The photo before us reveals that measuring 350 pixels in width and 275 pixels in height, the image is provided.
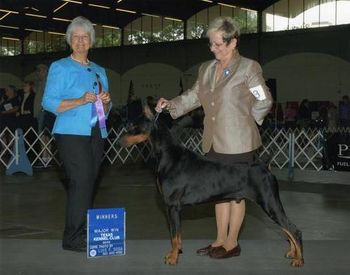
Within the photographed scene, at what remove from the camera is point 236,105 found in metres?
4.06

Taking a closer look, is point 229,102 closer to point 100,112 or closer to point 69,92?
point 100,112

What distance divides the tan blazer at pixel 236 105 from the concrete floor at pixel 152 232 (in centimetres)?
85

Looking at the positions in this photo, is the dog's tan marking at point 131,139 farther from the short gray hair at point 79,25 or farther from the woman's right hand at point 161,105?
the short gray hair at point 79,25

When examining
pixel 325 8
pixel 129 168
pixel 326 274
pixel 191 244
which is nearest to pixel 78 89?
pixel 191 244

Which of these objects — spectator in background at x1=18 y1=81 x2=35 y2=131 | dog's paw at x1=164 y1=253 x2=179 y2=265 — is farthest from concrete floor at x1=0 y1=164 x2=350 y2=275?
spectator in background at x1=18 y1=81 x2=35 y2=131

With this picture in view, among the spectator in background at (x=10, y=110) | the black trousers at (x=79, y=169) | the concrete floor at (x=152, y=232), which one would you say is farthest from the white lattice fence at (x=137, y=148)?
the black trousers at (x=79, y=169)

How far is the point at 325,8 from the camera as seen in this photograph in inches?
1009

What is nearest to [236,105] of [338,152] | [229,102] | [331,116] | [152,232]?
[229,102]

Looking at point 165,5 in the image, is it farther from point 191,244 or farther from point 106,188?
point 191,244

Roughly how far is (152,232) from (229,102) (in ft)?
6.66

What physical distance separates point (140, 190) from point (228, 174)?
15.4ft

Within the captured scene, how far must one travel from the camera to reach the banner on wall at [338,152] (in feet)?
31.6

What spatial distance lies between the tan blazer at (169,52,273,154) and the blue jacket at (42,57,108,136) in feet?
2.00

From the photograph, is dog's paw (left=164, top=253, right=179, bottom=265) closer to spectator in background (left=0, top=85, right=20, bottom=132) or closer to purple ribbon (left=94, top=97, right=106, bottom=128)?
purple ribbon (left=94, top=97, right=106, bottom=128)
